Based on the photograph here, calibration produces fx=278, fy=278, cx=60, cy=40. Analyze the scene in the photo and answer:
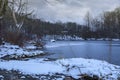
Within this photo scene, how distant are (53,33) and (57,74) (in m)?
95.3

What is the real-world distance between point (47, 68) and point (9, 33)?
23.9 metres

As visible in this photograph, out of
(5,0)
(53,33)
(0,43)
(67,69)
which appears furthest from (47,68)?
(53,33)

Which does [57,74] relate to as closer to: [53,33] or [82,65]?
[82,65]

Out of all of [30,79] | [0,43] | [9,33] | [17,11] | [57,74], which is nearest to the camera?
[30,79]

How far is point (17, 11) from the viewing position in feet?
139

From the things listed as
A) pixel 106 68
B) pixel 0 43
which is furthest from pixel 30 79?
pixel 0 43

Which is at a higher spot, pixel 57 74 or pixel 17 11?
pixel 17 11

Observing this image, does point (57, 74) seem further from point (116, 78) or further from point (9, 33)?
point (9, 33)

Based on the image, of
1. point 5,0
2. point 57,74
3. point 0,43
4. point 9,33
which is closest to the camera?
point 57,74

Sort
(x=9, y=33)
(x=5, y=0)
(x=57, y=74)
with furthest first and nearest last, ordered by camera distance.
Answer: (x=9, y=33) < (x=5, y=0) < (x=57, y=74)

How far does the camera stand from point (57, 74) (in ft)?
38.4

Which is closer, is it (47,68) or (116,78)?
(116,78)

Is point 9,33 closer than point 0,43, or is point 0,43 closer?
point 0,43

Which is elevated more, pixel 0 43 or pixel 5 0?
pixel 5 0
